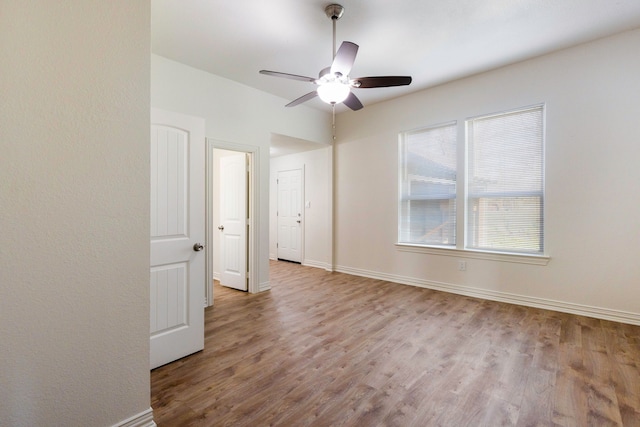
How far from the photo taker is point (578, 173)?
326 centimetres

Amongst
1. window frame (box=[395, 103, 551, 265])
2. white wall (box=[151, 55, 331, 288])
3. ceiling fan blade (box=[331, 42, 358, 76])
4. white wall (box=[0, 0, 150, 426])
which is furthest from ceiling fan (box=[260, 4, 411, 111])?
window frame (box=[395, 103, 551, 265])

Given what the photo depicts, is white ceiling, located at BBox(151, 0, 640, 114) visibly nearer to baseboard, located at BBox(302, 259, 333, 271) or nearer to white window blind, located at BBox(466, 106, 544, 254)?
white window blind, located at BBox(466, 106, 544, 254)

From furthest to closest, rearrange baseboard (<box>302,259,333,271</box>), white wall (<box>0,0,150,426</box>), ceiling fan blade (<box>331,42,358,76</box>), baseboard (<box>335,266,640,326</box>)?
baseboard (<box>302,259,333,271</box>) < baseboard (<box>335,266,640,326</box>) < ceiling fan blade (<box>331,42,358,76</box>) < white wall (<box>0,0,150,426</box>)

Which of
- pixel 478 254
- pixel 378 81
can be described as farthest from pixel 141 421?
pixel 478 254

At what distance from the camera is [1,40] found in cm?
117

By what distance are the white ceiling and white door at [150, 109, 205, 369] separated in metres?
1.11

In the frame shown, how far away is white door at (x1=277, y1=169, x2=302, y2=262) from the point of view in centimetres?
629

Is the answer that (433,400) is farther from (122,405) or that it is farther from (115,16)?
(115,16)

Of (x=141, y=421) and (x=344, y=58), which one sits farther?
(x=344, y=58)

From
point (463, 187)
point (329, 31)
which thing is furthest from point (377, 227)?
point (329, 31)

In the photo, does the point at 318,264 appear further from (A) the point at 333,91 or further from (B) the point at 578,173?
(B) the point at 578,173

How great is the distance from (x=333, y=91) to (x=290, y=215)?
13.8 feet

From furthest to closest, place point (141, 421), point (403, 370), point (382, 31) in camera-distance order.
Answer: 1. point (382, 31)
2. point (403, 370)
3. point (141, 421)

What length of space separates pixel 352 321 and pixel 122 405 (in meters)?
2.14
